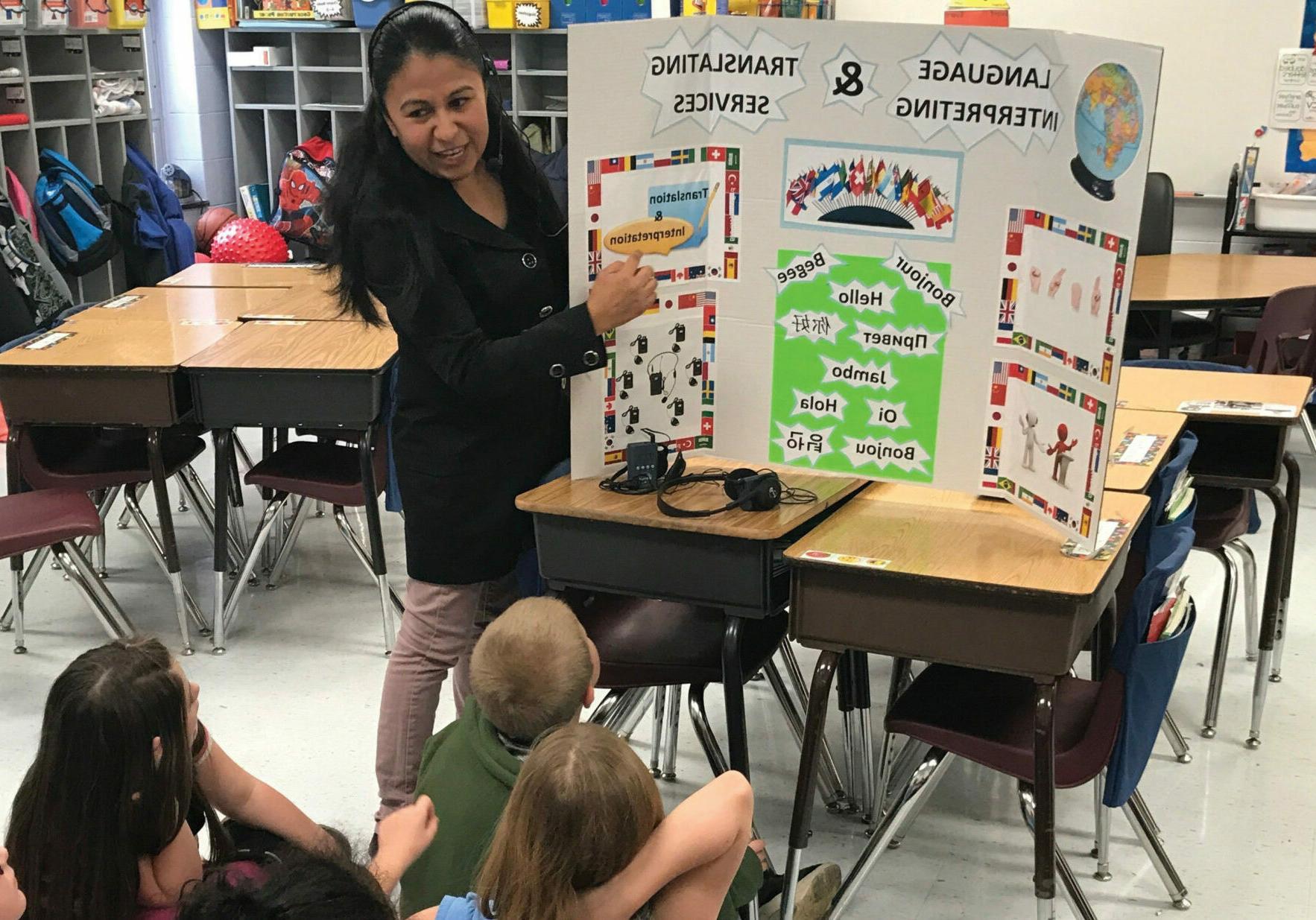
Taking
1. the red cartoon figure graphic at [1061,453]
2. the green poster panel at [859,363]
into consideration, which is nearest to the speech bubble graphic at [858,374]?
the green poster panel at [859,363]

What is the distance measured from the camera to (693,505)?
2.31m

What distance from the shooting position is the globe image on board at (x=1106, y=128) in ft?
6.23

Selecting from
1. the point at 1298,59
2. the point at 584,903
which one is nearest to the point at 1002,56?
the point at 584,903

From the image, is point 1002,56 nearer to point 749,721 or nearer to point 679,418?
point 679,418

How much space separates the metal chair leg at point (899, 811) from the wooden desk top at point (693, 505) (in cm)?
47

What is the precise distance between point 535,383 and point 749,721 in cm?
122

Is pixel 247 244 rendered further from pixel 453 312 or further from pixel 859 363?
pixel 859 363

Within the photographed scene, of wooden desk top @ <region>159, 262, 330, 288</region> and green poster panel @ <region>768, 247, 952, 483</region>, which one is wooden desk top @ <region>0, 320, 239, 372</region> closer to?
wooden desk top @ <region>159, 262, 330, 288</region>

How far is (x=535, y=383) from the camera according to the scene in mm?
2365

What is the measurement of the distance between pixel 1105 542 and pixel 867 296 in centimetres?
55

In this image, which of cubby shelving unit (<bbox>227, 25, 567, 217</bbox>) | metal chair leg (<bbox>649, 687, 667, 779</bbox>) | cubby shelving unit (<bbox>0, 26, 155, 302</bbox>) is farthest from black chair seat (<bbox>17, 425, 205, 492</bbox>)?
cubby shelving unit (<bbox>227, 25, 567, 217</bbox>)

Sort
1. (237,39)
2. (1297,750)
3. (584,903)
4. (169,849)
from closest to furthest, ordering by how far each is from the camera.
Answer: (584,903) < (169,849) < (1297,750) < (237,39)

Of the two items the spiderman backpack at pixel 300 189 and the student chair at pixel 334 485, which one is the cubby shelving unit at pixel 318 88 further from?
the student chair at pixel 334 485

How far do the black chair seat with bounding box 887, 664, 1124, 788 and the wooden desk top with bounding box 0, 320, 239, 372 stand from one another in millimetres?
2047
